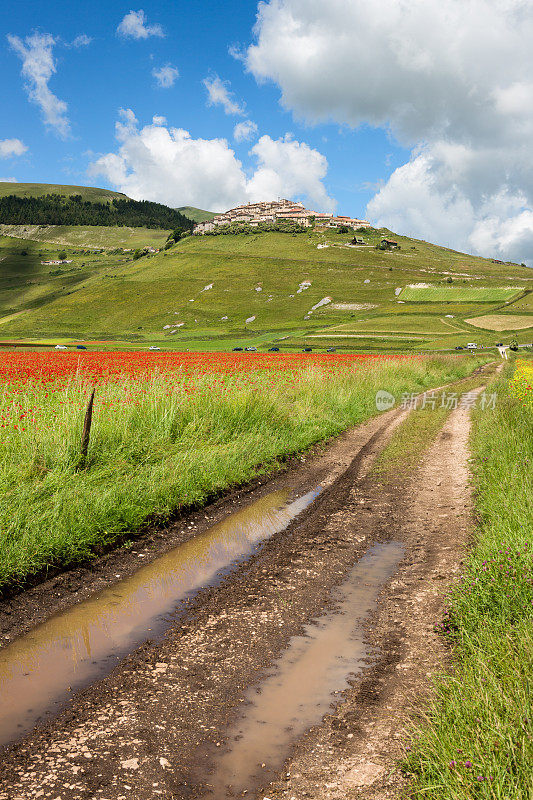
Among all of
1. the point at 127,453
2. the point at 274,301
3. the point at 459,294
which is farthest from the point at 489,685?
the point at 459,294

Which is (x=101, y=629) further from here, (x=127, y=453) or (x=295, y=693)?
(x=127, y=453)

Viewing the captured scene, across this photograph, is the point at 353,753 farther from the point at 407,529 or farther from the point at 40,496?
the point at 40,496

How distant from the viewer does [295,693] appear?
4484 millimetres

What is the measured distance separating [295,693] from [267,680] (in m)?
0.28

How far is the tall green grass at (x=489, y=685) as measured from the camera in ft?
9.53

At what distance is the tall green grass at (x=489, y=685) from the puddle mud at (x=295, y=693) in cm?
90

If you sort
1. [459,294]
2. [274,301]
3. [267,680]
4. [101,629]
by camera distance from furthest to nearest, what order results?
1. [274,301]
2. [459,294]
3. [101,629]
4. [267,680]

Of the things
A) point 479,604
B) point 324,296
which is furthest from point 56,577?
point 324,296

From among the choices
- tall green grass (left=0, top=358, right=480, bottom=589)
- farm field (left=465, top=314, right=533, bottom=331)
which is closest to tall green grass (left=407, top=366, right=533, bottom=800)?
tall green grass (left=0, top=358, right=480, bottom=589)

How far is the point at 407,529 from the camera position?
8.62 meters

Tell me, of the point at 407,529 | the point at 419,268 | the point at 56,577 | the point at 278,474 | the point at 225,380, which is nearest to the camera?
the point at 56,577

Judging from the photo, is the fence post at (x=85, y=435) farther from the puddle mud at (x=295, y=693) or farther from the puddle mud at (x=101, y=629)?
the puddle mud at (x=295, y=693)

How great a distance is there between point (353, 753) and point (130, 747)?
157 centimetres

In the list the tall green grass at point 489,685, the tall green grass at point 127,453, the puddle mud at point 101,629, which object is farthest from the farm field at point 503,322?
the tall green grass at point 489,685
